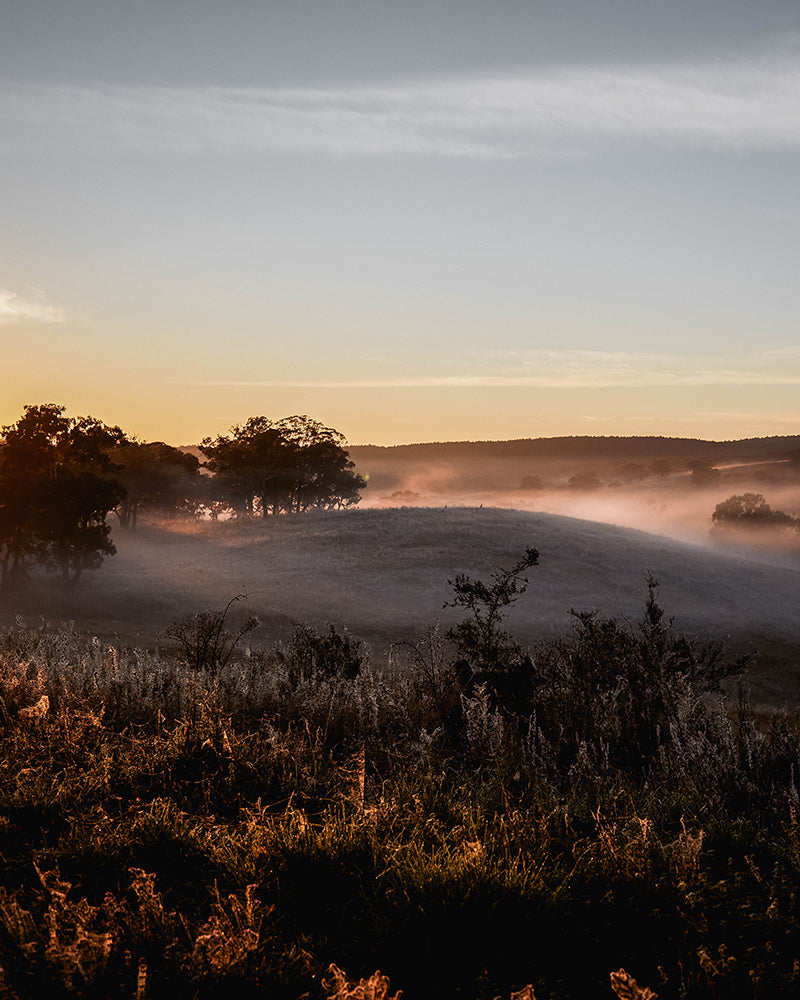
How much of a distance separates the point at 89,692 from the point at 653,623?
6.08 m

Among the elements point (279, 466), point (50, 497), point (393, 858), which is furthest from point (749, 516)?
point (393, 858)

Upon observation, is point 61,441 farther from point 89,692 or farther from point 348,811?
point 348,811

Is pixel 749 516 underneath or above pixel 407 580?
above

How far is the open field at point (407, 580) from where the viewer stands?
109 feet

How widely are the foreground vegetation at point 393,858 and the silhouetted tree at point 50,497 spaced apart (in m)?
34.1

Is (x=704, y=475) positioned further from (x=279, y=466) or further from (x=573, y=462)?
(x=279, y=466)

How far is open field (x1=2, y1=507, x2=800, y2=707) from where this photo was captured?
33.3m

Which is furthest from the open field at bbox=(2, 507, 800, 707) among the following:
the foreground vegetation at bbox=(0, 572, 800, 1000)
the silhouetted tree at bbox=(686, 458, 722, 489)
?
the silhouetted tree at bbox=(686, 458, 722, 489)

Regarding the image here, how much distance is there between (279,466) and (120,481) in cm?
1894

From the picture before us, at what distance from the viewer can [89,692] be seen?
8.80m

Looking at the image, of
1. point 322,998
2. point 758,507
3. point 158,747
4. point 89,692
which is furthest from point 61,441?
point 758,507

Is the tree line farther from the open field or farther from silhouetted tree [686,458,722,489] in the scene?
silhouetted tree [686,458,722,489]

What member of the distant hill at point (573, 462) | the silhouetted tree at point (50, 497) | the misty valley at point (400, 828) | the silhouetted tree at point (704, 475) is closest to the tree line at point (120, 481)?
the silhouetted tree at point (50, 497)

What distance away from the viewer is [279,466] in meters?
82.6
